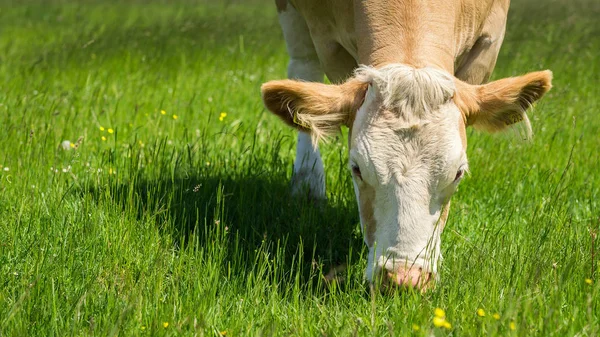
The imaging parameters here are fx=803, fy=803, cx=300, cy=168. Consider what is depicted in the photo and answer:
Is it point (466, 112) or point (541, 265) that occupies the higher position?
point (466, 112)

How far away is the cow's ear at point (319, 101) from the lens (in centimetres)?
364

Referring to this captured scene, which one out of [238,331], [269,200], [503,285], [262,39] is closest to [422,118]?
[503,285]

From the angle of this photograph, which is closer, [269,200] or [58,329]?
[58,329]

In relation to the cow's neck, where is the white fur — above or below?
below

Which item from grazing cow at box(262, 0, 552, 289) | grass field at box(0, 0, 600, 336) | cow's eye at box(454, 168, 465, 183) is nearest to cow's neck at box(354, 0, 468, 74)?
grazing cow at box(262, 0, 552, 289)

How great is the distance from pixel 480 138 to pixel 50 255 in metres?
3.41

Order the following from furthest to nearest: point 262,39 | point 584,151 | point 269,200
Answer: point 262,39 < point 584,151 < point 269,200

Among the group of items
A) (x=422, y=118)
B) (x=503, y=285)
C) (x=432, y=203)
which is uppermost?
(x=422, y=118)

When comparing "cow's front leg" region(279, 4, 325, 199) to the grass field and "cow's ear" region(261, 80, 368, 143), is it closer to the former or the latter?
the grass field

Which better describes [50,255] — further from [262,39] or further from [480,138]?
[262,39]

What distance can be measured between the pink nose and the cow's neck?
0.98m

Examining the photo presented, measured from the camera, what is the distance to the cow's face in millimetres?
3309

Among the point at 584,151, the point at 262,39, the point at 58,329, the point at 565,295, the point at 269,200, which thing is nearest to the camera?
the point at 58,329

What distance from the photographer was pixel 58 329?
2895 mm
